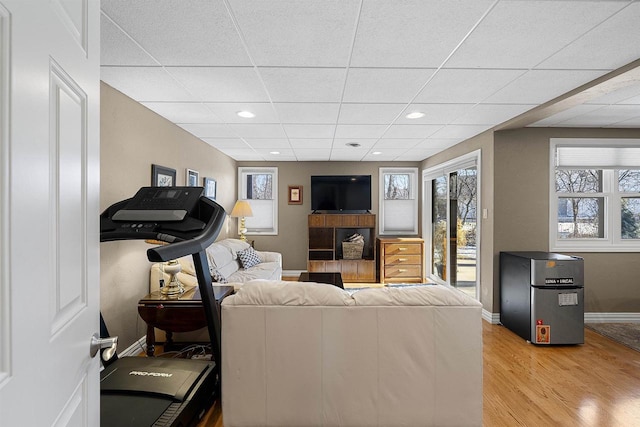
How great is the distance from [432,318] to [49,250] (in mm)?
1760


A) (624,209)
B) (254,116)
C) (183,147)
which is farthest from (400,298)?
(624,209)

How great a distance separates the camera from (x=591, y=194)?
4.07 meters

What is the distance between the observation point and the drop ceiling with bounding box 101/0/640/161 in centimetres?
168

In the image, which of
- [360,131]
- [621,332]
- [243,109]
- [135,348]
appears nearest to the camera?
[135,348]

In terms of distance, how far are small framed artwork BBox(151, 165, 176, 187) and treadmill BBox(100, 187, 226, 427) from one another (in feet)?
4.63

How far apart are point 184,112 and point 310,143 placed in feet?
6.44

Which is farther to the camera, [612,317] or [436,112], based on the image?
[612,317]

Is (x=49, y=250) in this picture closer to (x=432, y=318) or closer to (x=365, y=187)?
(x=432, y=318)

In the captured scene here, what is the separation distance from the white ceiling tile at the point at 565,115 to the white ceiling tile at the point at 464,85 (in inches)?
44.3

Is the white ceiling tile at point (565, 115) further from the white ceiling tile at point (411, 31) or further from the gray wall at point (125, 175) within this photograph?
the gray wall at point (125, 175)

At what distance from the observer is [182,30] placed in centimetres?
184

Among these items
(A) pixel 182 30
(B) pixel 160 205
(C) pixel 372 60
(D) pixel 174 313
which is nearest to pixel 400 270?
(D) pixel 174 313

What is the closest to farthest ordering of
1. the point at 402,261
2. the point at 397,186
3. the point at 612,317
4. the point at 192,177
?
the point at 612,317
the point at 192,177
the point at 402,261
the point at 397,186

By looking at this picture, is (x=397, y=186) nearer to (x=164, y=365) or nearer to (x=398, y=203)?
(x=398, y=203)
